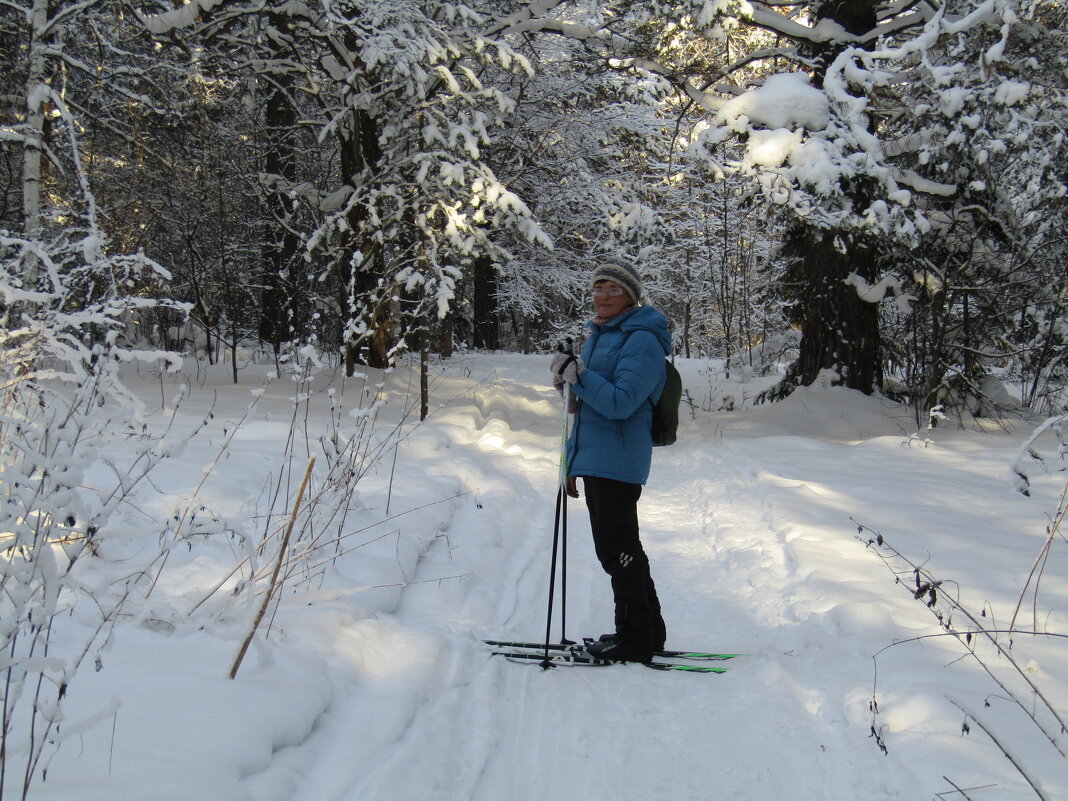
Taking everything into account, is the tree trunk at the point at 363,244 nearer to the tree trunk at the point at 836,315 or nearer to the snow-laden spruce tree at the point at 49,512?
the tree trunk at the point at 836,315

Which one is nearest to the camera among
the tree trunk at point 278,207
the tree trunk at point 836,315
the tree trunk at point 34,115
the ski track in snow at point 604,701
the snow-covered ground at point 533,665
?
the snow-covered ground at point 533,665

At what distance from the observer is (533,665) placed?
364 cm

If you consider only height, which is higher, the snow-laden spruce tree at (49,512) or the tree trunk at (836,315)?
the tree trunk at (836,315)

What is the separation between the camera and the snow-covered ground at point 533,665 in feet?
8.10

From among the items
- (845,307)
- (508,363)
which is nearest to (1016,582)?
(845,307)

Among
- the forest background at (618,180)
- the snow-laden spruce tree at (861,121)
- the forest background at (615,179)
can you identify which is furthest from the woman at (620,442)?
the snow-laden spruce tree at (861,121)

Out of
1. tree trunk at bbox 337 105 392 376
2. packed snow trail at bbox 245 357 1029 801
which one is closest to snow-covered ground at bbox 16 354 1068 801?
packed snow trail at bbox 245 357 1029 801

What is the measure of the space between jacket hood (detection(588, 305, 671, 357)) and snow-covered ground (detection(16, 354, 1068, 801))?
160cm

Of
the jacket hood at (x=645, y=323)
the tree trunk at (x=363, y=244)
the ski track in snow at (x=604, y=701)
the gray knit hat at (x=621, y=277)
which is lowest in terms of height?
the ski track in snow at (x=604, y=701)

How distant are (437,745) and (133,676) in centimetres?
107

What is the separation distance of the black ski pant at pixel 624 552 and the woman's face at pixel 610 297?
2.74 feet

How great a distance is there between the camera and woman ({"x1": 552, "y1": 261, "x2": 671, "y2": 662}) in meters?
3.59

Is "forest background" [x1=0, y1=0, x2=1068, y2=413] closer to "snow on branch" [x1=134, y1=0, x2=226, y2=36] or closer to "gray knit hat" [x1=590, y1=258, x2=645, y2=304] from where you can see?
"snow on branch" [x1=134, y1=0, x2=226, y2=36]

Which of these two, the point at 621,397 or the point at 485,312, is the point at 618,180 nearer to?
the point at 485,312
